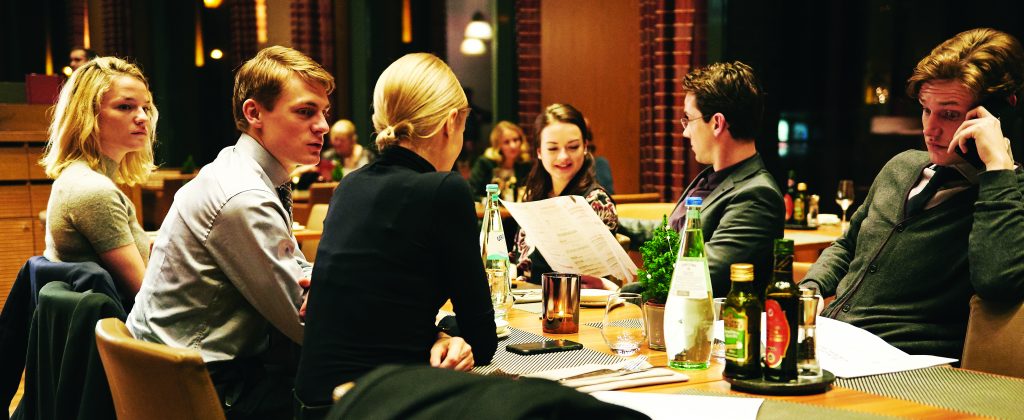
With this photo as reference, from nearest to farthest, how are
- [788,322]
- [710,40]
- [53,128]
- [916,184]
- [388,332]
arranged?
1. [788,322]
2. [388,332]
3. [916,184]
4. [53,128]
5. [710,40]

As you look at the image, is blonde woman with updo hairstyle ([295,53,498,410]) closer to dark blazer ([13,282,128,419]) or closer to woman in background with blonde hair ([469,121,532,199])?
dark blazer ([13,282,128,419])

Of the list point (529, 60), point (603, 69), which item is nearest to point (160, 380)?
point (603, 69)

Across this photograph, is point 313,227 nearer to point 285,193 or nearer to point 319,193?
point 319,193

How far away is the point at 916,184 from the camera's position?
227cm

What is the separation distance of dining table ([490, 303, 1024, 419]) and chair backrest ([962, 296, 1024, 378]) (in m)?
0.18

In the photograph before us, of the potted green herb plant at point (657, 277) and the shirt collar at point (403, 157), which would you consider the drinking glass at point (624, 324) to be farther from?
the shirt collar at point (403, 157)

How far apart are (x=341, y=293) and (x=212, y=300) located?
52 centimetres

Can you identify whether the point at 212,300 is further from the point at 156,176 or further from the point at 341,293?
the point at 156,176

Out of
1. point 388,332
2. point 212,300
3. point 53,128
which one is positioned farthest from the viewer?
point 53,128

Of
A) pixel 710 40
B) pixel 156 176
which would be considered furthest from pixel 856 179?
pixel 156 176

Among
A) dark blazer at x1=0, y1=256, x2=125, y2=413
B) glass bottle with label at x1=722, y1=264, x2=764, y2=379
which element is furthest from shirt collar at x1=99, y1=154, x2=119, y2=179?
glass bottle with label at x1=722, y1=264, x2=764, y2=379

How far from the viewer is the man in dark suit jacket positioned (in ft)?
7.84

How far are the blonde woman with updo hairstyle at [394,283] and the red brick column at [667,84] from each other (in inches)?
204

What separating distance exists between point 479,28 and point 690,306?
8069mm
